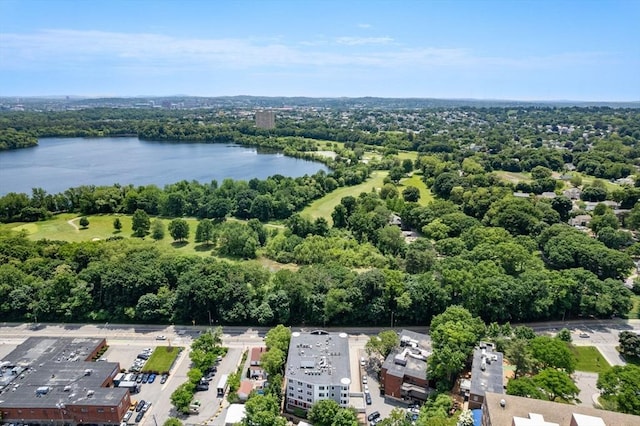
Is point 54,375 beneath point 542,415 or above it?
beneath

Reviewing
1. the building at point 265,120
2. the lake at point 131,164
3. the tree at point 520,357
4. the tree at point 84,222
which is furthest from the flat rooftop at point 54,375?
the building at point 265,120

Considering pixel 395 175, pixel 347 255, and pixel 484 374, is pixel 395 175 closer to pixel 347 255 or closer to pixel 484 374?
pixel 347 255

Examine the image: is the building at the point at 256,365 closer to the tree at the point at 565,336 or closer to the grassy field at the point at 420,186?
the tree at the point at 565,336

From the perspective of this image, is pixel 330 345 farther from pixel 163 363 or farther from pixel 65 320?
pixel 65 320

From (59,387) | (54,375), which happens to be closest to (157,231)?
(54,375)

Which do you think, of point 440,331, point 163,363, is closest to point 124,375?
point 163,363

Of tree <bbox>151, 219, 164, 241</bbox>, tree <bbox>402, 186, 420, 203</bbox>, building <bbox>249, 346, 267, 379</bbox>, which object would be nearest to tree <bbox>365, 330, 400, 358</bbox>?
building <bbox>249, 346, 267, 379</bbox>

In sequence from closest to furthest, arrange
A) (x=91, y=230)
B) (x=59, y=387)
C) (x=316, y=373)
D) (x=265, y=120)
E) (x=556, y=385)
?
1. (x=556, y=385)
2. (x=316, y=373)
3. (x=59, y=387)
4. (x=91, y=230)
5. (x=265, y=120)

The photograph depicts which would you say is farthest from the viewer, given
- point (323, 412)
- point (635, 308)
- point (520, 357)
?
point (635, 308)

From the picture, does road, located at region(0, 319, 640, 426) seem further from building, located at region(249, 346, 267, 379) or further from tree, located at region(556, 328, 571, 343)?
tree, located at region(556, 328, 571, 343)
